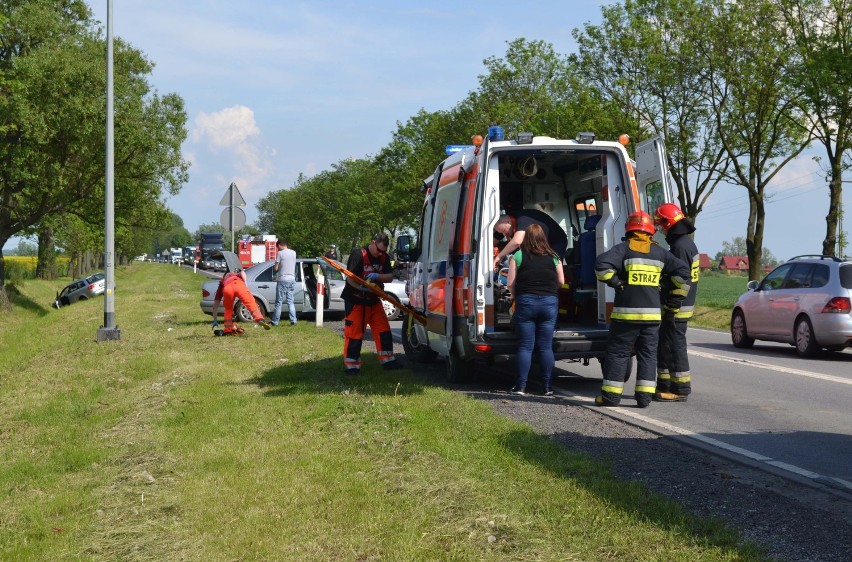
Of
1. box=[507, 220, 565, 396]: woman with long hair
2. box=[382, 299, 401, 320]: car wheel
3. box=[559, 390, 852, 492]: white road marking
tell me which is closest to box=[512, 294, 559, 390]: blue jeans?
box=[507, 220, 565, 396]: woman with long hair

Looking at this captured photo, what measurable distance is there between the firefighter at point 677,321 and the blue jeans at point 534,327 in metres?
1.15

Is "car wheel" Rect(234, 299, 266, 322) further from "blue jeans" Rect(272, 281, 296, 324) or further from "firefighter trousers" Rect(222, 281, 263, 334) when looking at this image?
"firefighter trousers" Rect(222, 281, 263, 334)

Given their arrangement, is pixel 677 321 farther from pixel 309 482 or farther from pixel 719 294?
pixel 719 294

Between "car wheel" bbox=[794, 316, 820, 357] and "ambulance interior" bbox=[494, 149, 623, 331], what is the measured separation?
552 centimetres

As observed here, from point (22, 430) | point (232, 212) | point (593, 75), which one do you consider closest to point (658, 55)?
point (593, 75)

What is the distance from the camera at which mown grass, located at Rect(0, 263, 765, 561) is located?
195 inches

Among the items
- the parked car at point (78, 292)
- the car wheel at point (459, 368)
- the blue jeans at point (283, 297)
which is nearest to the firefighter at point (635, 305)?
the car wheel at point (459, 368)

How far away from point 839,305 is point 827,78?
10.6 meters

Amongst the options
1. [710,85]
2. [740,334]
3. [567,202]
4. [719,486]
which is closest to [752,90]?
[710,85]

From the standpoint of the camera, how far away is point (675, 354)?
33.0 ft

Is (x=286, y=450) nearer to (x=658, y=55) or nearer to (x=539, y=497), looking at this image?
(x=539, y=497)

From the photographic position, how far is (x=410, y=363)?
13.9 metres

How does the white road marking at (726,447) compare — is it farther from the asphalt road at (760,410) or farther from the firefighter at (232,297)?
the firefighter at (232,297)

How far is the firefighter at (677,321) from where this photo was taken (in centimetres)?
1005
